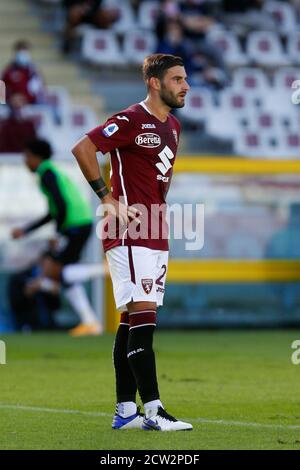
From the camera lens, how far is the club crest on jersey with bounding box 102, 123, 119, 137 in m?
7.36

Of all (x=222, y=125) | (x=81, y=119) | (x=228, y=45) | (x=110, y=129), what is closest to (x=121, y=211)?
(x=110, y=129)

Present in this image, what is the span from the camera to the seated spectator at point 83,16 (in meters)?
21.8

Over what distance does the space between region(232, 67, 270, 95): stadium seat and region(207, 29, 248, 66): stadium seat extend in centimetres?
51

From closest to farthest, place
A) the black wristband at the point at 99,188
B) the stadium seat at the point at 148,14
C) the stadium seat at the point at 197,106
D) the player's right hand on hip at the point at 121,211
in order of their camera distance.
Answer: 1. the player's right hand on hip at the point at 121,211
2. the black wristband at the point at 99,188
3. the stadium seat at the point at 197,106
4. the stadium seat at the point at 148,14

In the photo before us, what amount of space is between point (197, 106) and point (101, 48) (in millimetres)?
2142

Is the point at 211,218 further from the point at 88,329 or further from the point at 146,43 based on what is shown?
the point at 146,43

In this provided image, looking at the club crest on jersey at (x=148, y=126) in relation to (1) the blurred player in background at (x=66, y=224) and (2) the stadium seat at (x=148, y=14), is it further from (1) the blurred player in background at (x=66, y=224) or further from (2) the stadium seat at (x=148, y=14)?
(2) the stadium seat at (x=148, y=14)

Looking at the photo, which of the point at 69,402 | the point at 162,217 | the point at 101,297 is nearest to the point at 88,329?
the point at 101,297

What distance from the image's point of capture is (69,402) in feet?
29.0

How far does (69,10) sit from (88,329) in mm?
8613

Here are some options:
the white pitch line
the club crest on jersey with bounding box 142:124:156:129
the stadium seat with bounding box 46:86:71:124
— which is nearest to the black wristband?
the club crest on jersey with bounding box 142:124:156:129

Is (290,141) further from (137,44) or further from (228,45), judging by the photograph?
(137,44)

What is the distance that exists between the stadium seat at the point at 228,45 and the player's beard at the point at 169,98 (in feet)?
49.7

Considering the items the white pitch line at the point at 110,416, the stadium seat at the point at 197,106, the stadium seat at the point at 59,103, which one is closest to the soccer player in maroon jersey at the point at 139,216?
the white pitch line at the point at 110,416
